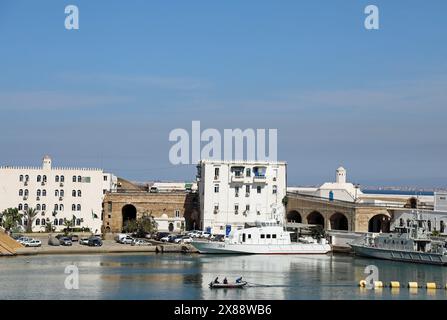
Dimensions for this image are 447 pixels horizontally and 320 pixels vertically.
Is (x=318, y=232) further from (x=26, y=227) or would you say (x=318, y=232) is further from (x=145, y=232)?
(x=26, y=227)

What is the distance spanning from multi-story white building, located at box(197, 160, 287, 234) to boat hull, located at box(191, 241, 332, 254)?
20.3ft

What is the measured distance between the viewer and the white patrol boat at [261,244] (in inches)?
1692

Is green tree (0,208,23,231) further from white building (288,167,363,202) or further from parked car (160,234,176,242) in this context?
white building (288,167,363,202)

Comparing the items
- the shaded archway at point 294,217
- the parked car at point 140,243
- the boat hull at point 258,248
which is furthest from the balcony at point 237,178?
the parked car at point 140,243

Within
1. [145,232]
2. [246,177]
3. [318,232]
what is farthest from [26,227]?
[318,232]

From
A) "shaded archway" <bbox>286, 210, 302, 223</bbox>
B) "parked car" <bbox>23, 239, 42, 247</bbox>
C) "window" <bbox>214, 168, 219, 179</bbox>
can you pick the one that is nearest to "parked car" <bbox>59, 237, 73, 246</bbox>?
"parked car" <bbox>23, 239, 42, 247</bbox>

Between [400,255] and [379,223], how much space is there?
28.5ft

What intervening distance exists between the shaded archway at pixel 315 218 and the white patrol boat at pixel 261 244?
22.2 feet

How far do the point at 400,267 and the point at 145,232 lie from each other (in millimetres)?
18780

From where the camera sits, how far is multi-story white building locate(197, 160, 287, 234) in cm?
4978

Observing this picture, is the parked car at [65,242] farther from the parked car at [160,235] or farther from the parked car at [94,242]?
the parked car at [160,235]
